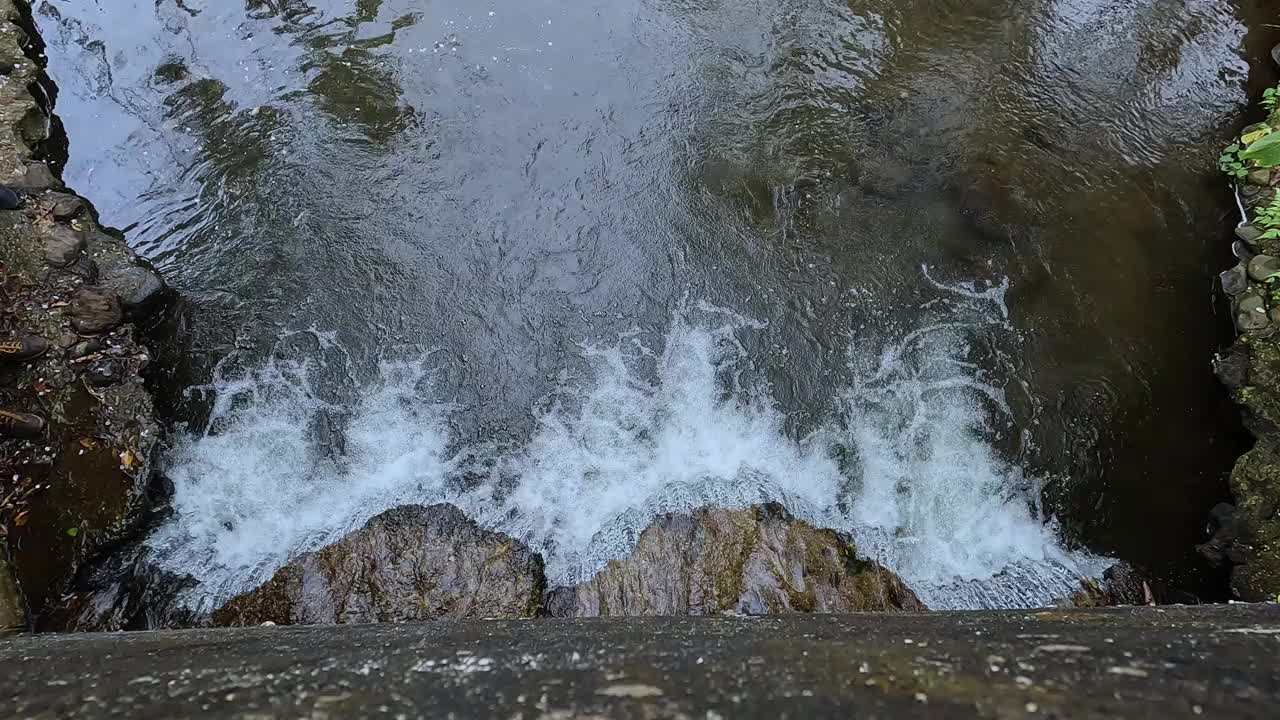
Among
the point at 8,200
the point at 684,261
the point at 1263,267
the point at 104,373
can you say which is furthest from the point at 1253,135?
the point at 8,200

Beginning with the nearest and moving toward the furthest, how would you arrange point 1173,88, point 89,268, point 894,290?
point 89,268 < point 894,290 < point 1173,88

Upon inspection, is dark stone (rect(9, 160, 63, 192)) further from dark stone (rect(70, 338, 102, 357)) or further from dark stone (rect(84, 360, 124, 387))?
dark stone (rect(84, 360, 124, 387))

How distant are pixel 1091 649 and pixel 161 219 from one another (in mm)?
5911

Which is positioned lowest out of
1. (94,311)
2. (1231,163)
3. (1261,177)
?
(94,311)

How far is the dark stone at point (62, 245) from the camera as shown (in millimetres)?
4426

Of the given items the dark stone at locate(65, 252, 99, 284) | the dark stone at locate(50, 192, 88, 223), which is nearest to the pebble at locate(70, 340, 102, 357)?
the dark stone at locate(65, 252, 99, 284)

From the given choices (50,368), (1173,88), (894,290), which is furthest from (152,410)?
(1173,88)

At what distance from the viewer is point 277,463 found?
167 inches

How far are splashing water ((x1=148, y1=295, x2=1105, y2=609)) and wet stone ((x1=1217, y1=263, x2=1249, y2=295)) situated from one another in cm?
182

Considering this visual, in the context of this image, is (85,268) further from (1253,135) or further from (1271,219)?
(1253,135)

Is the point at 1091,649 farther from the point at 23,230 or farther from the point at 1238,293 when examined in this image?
the point at 23,230

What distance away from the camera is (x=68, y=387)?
162 inches

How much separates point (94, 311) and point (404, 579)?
2.54 metres

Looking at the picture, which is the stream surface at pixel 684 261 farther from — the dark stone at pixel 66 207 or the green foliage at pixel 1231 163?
the dark stone at pixel 66 207
